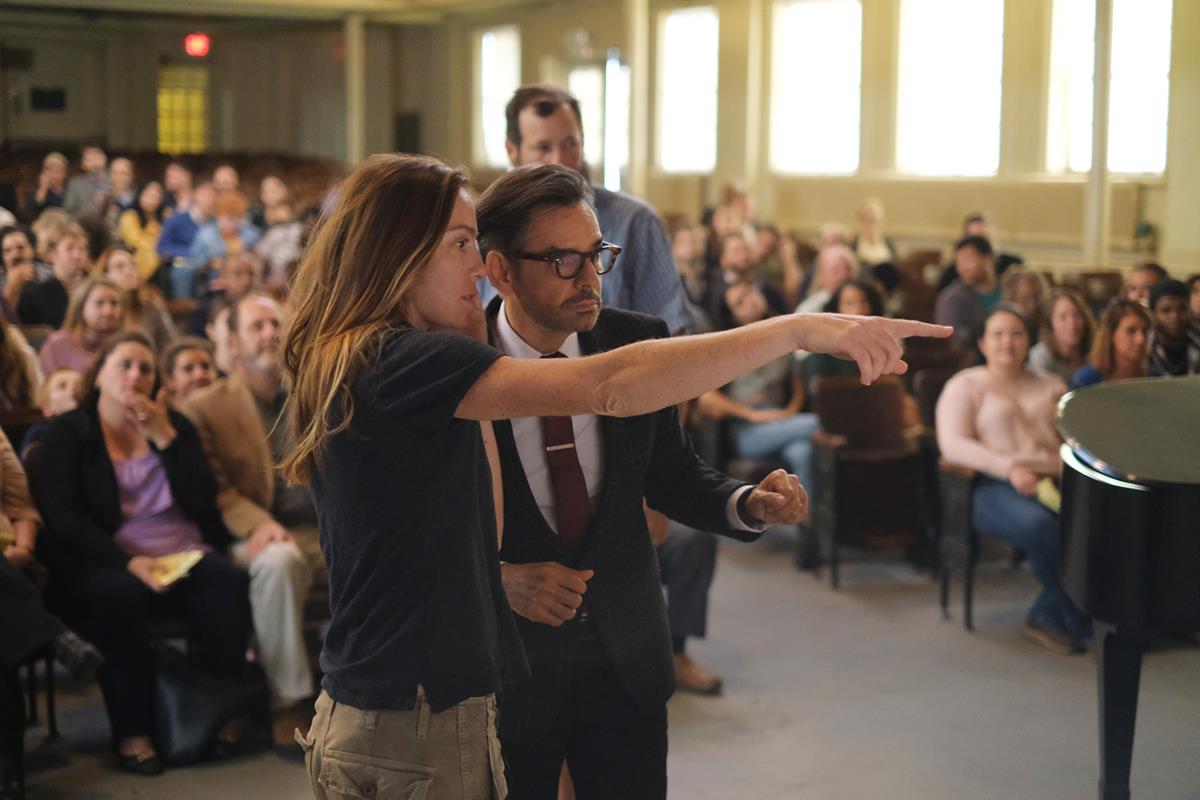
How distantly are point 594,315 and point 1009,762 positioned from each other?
8.57ft

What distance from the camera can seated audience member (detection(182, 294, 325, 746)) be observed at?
14.2 feet

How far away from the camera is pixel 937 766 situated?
4.12 metres

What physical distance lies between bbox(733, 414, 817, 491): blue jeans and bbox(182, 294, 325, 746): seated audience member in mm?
2385

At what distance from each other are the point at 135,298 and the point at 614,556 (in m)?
5.36

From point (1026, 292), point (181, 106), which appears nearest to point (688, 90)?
point (181, 106)

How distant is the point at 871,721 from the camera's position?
14.7 ft

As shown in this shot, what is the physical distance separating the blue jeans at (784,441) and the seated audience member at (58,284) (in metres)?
3.26

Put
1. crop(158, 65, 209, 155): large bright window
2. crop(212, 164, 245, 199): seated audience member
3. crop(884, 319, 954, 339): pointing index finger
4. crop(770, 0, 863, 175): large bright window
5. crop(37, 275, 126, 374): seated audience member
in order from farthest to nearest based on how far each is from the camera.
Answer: crop(158, 65, 209, 155): large bright window < crop(770, 0, 863, 175): large bright window < crop(212, 164, 245, 199): seated audience member < crop(37, 275, 126, 374): seated audience member < crop(884, 319, 954, 339): pointing index finger

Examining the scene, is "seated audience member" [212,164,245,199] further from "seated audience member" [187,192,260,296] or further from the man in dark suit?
the man in dark suit

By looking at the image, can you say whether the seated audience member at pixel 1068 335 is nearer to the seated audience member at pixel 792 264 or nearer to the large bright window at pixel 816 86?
the seated audience member at pixel 792 264

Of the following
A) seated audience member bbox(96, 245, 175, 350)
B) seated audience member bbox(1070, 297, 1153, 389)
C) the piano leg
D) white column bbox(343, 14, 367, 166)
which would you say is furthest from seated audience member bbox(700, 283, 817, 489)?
white column bbox(343, 14, 367, 166)

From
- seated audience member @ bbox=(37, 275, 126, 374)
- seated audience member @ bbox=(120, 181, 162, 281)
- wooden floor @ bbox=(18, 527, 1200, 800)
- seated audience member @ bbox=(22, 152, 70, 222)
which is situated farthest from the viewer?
seated audience member @ bbox=(120, 181, 162, 281)

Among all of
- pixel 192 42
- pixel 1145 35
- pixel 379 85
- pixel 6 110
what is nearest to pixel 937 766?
pixel 1145 35

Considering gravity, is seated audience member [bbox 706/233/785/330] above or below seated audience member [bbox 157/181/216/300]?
below
